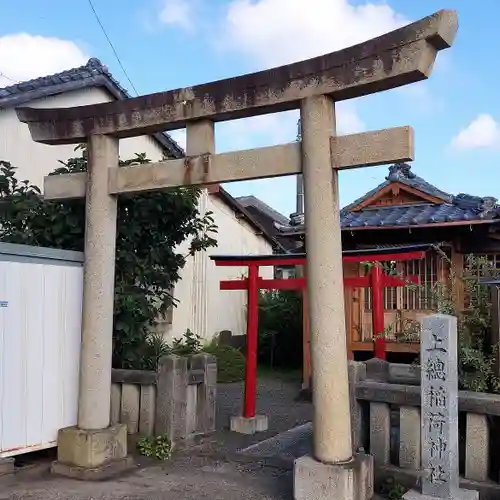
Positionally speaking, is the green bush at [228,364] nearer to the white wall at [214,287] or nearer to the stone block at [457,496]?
the white wall at [214,287]

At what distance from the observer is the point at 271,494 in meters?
5.99

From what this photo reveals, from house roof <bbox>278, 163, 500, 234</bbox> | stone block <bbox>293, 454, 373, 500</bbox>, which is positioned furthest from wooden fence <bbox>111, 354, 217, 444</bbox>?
house roof <bbox>278, 163, 500, 234</bbox>

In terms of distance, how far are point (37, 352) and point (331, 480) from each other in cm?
343

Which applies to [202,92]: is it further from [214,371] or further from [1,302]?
[214,371]

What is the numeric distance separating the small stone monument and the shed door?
3.87 m

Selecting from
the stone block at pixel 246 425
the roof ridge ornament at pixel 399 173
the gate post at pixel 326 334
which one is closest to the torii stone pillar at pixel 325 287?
the gate post at pixel 326 334

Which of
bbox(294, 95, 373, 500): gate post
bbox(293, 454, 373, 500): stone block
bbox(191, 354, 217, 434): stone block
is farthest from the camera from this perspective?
bbox(191, 354, 217, 434): stone block

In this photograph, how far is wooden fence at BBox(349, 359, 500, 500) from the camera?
5.58 m

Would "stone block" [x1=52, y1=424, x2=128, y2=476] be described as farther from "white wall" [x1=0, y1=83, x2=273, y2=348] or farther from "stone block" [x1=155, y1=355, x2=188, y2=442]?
"white wall" [x1=0, y1=83, x2=273, y2=348]

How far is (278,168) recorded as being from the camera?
19.5 ft

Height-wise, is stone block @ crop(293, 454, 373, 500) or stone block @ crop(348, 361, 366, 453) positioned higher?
stone block @ crop(348, 361, 366, 453)

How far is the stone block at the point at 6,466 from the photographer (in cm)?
634

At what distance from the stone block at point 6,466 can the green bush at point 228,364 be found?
8640 millimetres

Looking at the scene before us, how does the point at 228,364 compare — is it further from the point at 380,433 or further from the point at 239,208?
the point at 380,433
